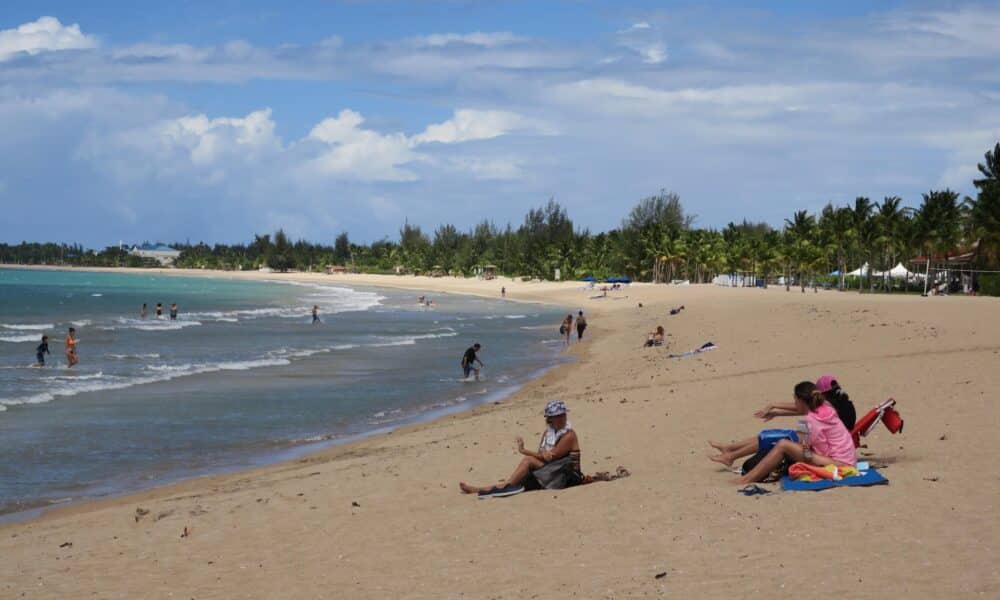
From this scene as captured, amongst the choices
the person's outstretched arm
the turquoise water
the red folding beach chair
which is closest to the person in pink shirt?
the red folding beach chair

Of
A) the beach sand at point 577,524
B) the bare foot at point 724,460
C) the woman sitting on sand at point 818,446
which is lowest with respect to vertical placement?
the beach sand at point 577,524

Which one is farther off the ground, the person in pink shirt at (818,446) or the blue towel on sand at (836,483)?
the person in pink shirt at (818,446)

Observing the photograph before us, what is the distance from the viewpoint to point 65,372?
101ft

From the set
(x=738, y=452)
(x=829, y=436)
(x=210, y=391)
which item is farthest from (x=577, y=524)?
(x=210, y=391)

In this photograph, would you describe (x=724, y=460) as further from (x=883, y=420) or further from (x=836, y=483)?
(x=883, y=420)

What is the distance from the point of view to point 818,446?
927 centimetres

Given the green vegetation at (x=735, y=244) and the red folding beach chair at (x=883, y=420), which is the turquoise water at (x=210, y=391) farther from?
the green vegetation at (x=735, y=244)

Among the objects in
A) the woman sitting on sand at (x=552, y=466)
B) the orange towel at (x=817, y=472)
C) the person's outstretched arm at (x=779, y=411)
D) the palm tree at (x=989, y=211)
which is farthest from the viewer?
the palm tree at (x=989, y=211)

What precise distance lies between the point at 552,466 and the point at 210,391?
1703cm

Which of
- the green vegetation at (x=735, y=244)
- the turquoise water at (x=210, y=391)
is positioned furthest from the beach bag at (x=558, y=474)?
the green vegetation at (x=735, y=244)

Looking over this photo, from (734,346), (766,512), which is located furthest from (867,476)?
(734,346)

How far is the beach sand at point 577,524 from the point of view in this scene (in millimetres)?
6949

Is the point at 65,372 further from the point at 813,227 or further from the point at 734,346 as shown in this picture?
the point at 813,227

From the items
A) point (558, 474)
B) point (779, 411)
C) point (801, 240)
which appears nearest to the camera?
point (558, 474)
